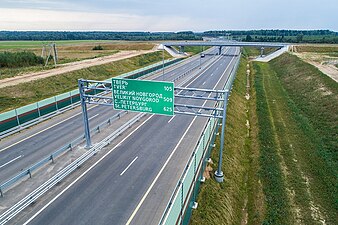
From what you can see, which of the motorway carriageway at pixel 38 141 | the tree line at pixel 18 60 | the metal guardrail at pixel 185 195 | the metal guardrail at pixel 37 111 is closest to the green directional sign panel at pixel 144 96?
the metal guardrail at pixel 185 195

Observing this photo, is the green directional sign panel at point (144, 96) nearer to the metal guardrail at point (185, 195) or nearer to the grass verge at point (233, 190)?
the metal guardrail at point (185, 195)

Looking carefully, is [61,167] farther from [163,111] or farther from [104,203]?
[163,111]

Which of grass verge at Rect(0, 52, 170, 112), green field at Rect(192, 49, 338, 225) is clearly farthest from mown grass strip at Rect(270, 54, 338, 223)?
grass verge at Rect(0, 52, 170, 112)

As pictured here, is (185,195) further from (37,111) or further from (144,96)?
(37,111)

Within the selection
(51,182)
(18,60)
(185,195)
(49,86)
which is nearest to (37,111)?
(49,86)

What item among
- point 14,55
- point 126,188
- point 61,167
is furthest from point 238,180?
point 14,55
